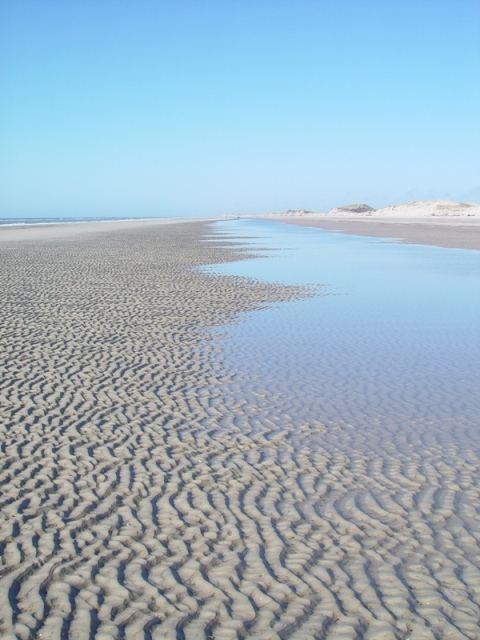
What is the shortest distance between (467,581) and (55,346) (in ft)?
30.6

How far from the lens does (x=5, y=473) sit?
661 cm

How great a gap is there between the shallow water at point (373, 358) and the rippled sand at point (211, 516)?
0.34 meters

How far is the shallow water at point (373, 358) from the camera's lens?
843cm

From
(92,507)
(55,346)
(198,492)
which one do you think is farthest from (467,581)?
(55,346)

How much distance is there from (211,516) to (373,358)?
6441 millimetres

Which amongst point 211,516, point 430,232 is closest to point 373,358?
point 211,516

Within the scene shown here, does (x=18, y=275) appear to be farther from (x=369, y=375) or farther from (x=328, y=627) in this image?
(x=328, y=627)

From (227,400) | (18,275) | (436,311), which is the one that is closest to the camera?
(227,400)

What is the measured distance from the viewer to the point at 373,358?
11531mm

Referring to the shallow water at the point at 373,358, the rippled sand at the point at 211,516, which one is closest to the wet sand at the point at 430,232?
the shallow water at the point at 373,358

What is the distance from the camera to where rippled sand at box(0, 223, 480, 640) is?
436 cm


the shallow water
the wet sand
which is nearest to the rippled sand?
the shallow water

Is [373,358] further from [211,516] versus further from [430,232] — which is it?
[430,232]

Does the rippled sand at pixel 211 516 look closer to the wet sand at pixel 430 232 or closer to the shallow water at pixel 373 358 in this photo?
the shallow water at pixel 373 358
